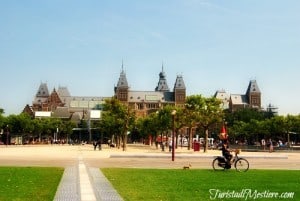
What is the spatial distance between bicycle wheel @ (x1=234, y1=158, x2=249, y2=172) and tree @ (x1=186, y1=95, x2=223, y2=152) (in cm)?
3947

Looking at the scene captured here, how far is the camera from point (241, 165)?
973 inches

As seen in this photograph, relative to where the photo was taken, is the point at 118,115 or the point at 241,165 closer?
the point at 241,165

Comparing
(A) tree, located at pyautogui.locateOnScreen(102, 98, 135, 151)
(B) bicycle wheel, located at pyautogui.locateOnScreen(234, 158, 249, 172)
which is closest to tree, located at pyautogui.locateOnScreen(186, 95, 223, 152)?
(A) tree, located at pyautogui.locateOnScreen(102, 98, 135, 151)

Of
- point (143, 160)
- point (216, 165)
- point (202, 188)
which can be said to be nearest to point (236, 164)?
point (216, 165)

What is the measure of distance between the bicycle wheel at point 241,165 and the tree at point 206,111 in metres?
39.5

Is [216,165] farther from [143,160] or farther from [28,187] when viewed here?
[28,187]

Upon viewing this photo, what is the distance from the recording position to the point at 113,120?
3231 inches

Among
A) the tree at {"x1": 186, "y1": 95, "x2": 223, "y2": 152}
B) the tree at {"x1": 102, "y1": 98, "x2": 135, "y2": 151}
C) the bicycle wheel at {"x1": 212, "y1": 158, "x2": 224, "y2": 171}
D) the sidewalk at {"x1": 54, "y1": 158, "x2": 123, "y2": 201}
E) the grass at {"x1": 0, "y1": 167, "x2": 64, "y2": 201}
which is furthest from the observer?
the tree at {"x1": 102, "y1": 98, "x2": 135, "y2": 151}

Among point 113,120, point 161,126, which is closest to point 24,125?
point 161,126

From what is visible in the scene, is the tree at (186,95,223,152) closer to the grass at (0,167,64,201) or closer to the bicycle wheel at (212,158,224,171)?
the bicycle wheel at (212,158,224,171)

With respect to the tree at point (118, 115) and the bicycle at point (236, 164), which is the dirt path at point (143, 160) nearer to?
the bicycle at point (236, 164)

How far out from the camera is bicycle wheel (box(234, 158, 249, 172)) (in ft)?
80.5

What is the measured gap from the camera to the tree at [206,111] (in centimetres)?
6488

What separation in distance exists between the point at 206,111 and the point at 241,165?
134ft
